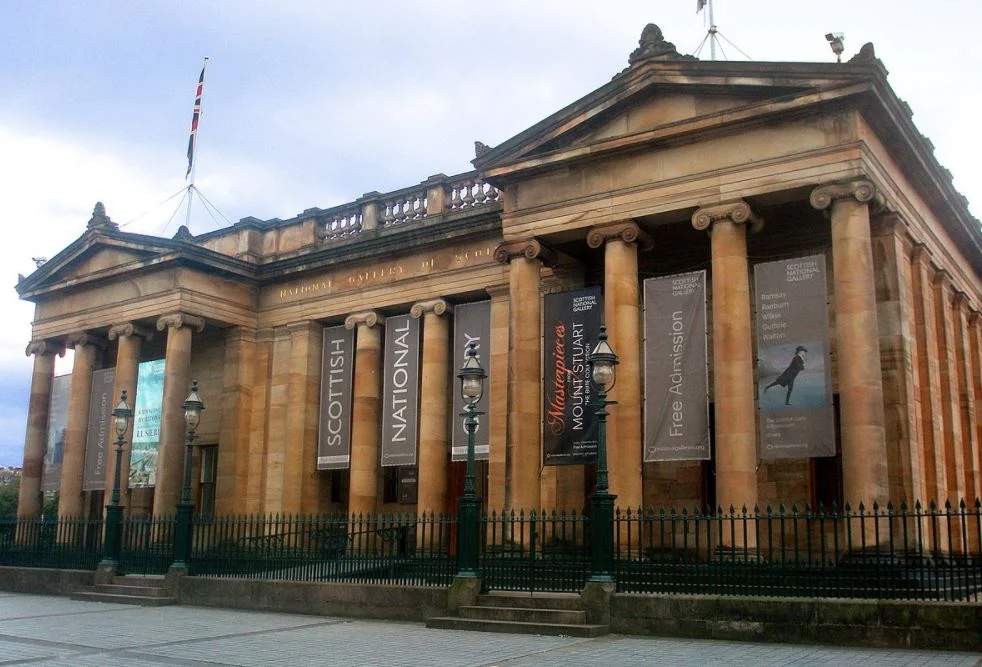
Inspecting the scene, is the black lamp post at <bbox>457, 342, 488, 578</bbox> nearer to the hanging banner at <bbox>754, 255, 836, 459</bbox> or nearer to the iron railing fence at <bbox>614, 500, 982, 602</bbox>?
the iron railing fence at <bbox>614, 500, 982, 602</bbox>

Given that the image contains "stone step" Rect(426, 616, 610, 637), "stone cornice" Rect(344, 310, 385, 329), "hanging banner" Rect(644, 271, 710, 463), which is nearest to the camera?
"stone step" Rect(426, 616, 610, 637)

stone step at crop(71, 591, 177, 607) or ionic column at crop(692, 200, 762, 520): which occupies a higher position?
ionic column at crop(692, 200, 762, 520)

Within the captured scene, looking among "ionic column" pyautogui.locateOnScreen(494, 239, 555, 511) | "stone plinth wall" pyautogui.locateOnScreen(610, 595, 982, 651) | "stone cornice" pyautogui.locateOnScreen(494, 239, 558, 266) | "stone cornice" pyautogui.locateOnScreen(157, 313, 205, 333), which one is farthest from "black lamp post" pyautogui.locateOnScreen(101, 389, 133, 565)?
"stone plinth wall" pyautogui.locateOnScreen(610, 595, 982, 651)

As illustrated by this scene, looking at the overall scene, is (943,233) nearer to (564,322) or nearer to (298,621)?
(564,322)

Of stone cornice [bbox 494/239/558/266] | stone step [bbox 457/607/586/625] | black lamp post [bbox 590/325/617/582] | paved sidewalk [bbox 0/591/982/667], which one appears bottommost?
paved sidewalk [bbox 0/591/982/667]

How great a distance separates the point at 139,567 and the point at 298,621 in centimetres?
754

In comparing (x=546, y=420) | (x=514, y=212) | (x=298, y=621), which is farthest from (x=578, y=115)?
(x=298, y=621)

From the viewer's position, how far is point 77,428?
29312 millimetres

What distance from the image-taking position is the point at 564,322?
20781mm

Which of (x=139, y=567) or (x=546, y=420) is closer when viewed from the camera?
(x=546, y=420)

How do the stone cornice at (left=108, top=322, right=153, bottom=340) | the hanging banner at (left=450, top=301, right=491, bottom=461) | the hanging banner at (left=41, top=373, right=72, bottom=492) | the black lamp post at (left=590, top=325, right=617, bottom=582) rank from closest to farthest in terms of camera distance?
the black lamp post at (left=590, top=325, right=617, bottom=582) → the hanging banner at (left=450, top=301, right=491, bottom=461) → the stone cornice at (left=108, top=322, right=153, bottom=340) → the hanging banner at (left=41, top=373, right=72, bottom=492)

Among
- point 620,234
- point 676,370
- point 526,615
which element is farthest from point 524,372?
point 526,615

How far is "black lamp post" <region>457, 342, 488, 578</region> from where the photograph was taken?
51.1ft

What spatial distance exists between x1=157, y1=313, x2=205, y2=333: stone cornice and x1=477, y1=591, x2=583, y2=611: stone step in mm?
15213
